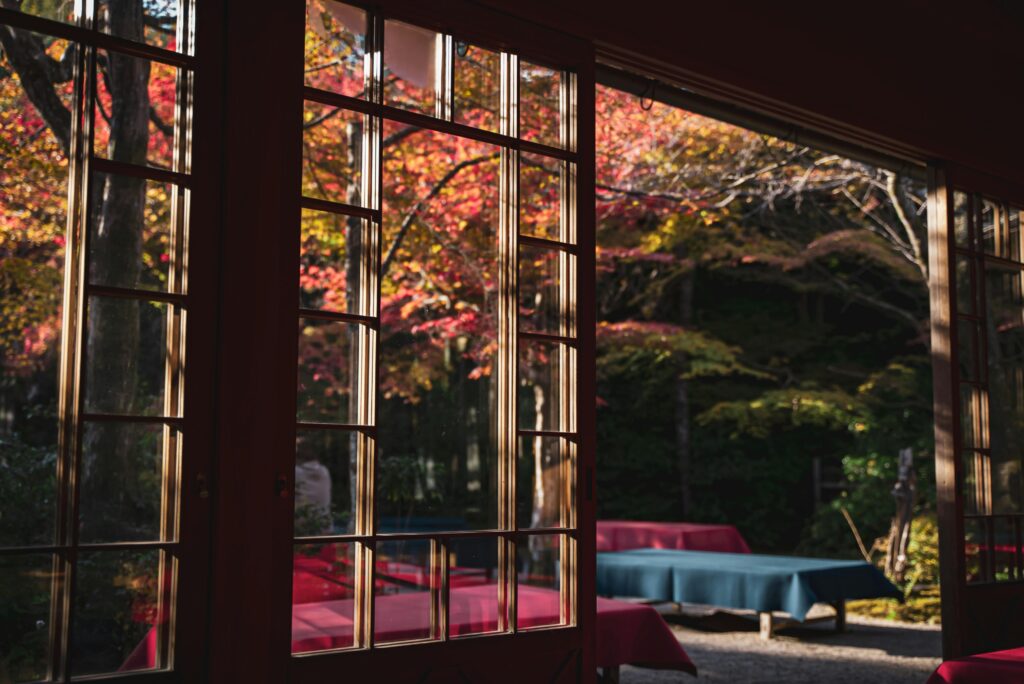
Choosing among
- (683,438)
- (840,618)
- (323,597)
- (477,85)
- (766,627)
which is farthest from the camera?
(683,438)

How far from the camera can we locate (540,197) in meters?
3.27

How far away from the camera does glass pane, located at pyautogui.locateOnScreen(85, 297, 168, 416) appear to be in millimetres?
2211

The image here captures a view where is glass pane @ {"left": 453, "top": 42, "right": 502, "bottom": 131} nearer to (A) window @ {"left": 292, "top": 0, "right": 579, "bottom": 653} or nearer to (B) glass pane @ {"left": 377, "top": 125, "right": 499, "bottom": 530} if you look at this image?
(A) window @ {"left": 292, "top": 0, "right": 579, "bottom": 653}

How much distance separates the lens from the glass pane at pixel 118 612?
7.07ft

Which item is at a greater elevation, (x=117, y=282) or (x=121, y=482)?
(x=117, y=282)

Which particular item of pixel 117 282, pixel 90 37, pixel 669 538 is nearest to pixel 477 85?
pixel 90 37

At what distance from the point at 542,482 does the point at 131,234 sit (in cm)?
Answer: 143

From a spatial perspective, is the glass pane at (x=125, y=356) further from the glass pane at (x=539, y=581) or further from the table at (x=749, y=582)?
the table at (x=749, y=582)

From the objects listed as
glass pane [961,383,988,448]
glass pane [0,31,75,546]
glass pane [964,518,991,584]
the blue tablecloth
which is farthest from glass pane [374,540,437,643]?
the blue tablecloth

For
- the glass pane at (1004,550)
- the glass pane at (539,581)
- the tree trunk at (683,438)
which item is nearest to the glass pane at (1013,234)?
the glass pane at (1004,550)

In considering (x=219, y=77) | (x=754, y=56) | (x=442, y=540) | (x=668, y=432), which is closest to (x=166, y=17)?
(x=219, y=77)

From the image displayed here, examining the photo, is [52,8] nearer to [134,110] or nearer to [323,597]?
[134,110]

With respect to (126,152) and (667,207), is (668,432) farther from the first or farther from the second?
(126,152)

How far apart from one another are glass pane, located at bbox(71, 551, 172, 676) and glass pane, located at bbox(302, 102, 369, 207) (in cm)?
154
